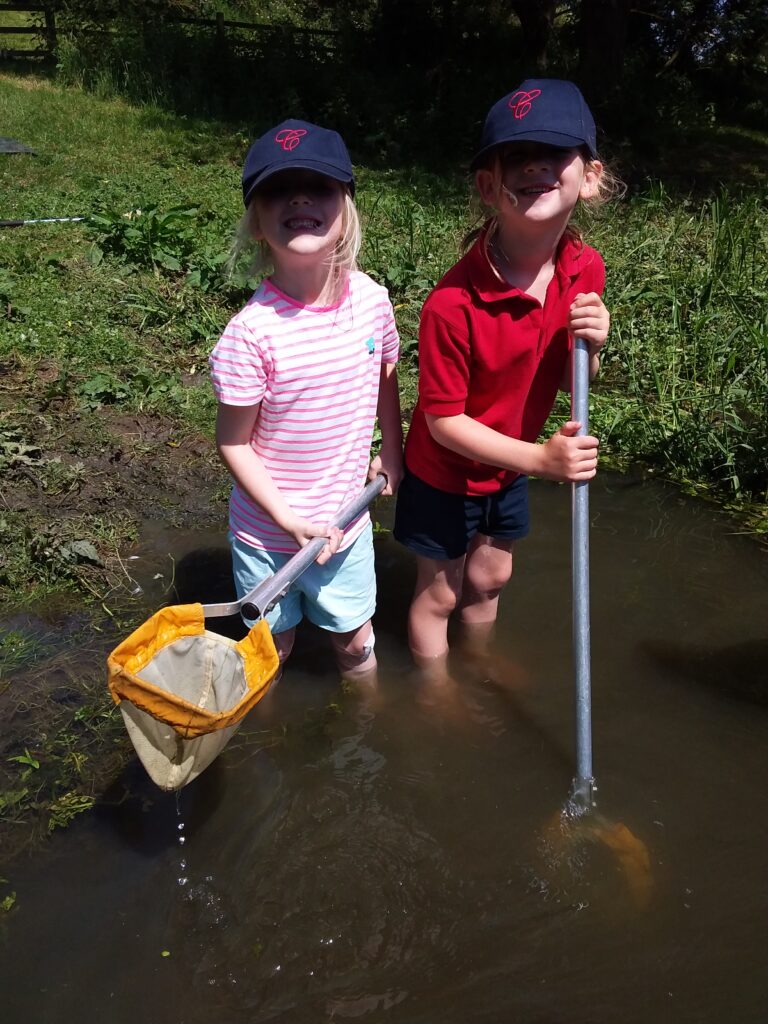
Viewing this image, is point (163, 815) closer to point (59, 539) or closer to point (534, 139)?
point (59, 539)

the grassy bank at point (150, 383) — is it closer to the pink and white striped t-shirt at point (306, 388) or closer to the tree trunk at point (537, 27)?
the pink and white striped t-shirt at point (306, 388)

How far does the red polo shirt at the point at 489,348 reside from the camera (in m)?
2.35

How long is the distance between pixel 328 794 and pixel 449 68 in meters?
13.4

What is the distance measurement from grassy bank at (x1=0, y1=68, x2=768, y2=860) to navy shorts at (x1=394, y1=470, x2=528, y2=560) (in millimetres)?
1059

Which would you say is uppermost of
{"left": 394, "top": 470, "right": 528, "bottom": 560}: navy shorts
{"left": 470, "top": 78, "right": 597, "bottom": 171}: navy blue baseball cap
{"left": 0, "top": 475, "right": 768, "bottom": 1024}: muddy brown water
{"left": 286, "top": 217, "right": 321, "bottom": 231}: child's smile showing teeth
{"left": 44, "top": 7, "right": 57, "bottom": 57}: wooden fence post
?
{"left": 44, "top": 7, "right": 57, "bottom": 57}: wooden fence post

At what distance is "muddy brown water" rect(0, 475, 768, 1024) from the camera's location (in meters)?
2.15

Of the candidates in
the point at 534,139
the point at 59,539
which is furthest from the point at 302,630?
the point at 534,139

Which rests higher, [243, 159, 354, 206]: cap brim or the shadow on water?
[243, 159, 354, 206]: cap brim

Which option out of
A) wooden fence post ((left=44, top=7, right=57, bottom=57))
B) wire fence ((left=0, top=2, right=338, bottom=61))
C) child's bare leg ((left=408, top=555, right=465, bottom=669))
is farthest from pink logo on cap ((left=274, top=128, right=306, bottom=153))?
wooden fence post ((left=44, top=7, right=57, bottom=57))

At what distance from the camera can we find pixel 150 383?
470cm

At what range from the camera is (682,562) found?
379cm

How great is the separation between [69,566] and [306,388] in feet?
4.97

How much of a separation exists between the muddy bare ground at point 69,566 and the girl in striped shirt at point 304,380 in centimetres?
69

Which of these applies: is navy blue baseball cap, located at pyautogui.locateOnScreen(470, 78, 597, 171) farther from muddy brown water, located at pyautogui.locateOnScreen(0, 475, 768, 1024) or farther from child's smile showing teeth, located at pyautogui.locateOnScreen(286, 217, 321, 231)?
muddy brown water, located at pyautogui.locateOnScreen(0, 475, 768, 1024)
